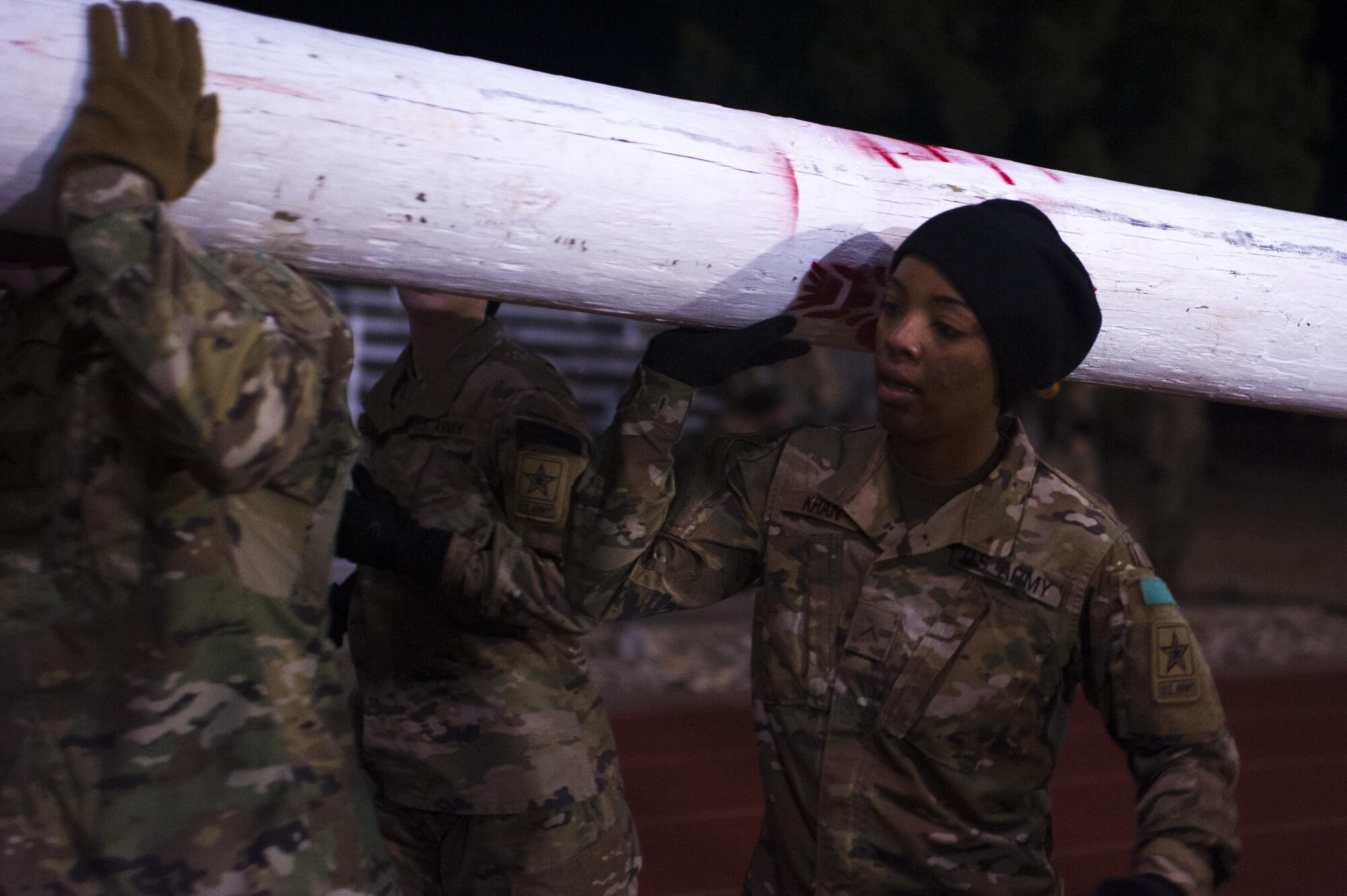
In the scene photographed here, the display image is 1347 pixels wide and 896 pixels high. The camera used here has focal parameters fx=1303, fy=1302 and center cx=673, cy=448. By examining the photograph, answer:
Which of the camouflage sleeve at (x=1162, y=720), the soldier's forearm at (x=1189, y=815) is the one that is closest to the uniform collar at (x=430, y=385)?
the camouflage sleeve at (x=1162, y=720)

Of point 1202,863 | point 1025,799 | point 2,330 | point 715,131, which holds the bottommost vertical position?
point 1025,799

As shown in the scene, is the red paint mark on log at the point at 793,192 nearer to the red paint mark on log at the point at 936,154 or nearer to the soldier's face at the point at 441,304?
the red paint mark on log at the point at 936,154

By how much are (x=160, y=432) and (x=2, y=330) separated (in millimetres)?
374

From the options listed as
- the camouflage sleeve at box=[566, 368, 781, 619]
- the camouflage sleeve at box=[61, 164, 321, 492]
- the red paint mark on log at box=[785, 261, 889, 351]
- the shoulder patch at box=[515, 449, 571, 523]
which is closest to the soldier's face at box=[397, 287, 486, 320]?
the shoulder patch at box=[515, 449, 571, 523]

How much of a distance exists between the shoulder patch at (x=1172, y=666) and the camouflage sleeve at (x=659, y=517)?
0.59m

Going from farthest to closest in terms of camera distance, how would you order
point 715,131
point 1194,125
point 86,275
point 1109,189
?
point 1194,125, point 1109,189, point 715,131, point 86,275

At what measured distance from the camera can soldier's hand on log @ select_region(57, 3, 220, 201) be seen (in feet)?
4.44

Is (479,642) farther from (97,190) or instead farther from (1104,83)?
(1104,83)

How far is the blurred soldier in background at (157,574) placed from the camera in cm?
136

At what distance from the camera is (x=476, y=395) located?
2.35m

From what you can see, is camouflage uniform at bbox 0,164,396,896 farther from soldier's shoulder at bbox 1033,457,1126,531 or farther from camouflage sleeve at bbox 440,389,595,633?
soldier's shoulder at bbox 1033,457,1126,531

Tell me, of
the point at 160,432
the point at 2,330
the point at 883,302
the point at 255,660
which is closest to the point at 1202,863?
the point at 883,302

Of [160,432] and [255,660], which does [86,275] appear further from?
[255,660]

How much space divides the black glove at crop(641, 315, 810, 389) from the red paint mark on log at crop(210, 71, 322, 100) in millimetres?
561
